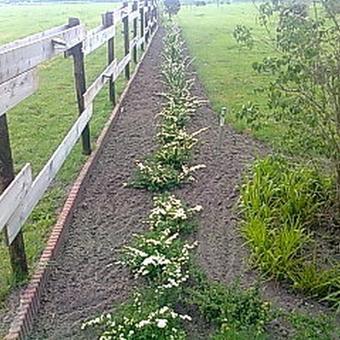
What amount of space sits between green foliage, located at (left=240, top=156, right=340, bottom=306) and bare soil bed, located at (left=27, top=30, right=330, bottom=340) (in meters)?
0.13

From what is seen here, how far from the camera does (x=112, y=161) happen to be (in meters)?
6.32

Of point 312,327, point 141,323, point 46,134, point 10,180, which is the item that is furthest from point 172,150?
point 141,323

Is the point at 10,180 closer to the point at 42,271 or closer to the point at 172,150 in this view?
the point at 42,271

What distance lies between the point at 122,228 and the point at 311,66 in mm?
1852

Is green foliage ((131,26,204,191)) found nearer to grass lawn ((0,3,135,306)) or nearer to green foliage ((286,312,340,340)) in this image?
grass lawn ((0,3,135,306))

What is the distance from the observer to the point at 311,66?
4.40 meters

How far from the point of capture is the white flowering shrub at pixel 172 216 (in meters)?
4.46

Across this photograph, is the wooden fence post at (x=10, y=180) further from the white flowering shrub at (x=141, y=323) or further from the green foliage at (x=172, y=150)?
the green foliage at (x=172, y=150)

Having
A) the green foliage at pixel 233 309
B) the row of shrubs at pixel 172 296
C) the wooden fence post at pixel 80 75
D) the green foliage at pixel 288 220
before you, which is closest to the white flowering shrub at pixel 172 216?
the row of shrubs at pixel 172 296

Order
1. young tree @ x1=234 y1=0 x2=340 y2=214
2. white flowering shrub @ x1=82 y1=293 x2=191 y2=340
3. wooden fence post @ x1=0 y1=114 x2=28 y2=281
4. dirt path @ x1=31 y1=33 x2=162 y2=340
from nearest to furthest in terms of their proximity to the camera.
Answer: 1. white flowering shrub @ x1=82 y1=293 x2=191 y2=340
2. wooden fence post @ x1=0 y1=114 x2=28 y2=281
3. dirt path @ x1=31 y1=33 x2=162 y2=340
4. young tree @ x1=234 y1=0 x2=340 y2=214

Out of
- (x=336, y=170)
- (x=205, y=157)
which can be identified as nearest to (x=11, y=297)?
(x=336, y=170)

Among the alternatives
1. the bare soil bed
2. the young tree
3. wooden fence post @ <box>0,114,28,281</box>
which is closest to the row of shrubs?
the bare soil bed

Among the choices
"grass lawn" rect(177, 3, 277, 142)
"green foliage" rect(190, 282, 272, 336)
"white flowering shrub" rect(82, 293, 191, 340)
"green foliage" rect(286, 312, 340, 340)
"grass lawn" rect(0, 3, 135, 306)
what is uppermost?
"white flowering shrub" rect(82, 293, 191, 340)

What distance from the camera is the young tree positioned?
4297 millimetres
